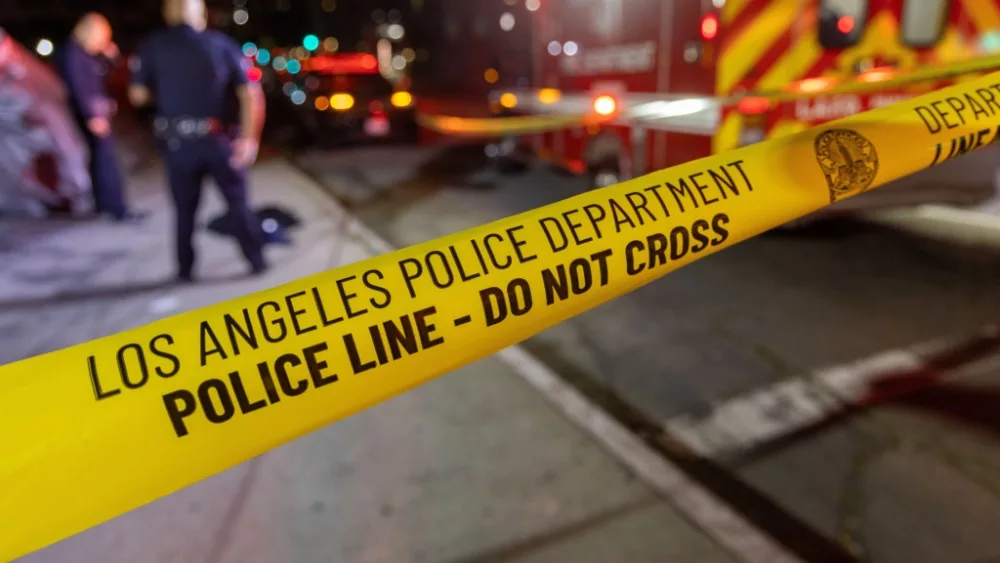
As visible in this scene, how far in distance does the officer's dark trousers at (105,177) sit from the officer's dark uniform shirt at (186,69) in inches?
110

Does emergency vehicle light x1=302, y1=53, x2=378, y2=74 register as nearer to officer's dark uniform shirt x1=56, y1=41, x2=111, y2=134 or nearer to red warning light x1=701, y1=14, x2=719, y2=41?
officer's dark uniform shirt x1=56, y1=41, x2=111, y2=134

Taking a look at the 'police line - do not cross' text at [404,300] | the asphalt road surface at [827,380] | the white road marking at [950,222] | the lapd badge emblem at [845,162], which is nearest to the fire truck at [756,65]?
the asphalt road surface at [827,380]

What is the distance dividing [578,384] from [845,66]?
309 cm

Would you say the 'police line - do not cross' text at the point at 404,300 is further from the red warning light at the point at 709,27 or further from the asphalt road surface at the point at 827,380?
the red warning light at the point at 709,27

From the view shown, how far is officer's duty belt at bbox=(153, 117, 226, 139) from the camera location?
4.37 meters

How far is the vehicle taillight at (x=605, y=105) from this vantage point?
6750 mm

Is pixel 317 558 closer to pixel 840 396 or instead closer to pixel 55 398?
pixel 55 398

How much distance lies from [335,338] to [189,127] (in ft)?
11.6

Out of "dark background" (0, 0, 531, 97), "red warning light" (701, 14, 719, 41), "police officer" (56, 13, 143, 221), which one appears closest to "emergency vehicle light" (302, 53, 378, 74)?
"dark background" (0, 0, 531, 97)

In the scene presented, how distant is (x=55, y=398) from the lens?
1280mm

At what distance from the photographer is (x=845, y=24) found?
182 inches

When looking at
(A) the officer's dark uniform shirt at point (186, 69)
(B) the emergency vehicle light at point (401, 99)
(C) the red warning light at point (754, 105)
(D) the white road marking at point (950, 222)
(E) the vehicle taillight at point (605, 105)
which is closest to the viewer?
(A) the officer's dark uniform shirt at point (186, 69)

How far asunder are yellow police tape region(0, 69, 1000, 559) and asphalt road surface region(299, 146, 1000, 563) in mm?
1157

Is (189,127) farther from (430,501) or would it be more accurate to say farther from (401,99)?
(401,99)
